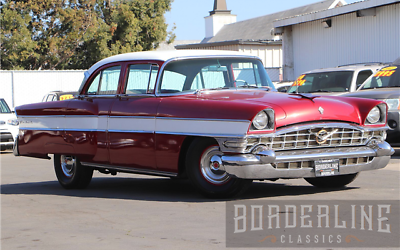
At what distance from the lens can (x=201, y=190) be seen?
7.70 meters

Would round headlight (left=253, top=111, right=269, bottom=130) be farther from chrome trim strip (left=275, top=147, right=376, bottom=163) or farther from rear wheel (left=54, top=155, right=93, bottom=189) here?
rear wheel (left=54, top=155, right=93, bottom=189)

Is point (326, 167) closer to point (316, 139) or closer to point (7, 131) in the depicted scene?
point (316, 139)

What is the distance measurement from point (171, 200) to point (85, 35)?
3267cm

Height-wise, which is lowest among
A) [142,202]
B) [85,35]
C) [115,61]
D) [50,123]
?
[142,202]

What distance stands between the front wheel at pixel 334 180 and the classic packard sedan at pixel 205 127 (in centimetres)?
2

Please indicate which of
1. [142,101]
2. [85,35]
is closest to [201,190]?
[142,101]

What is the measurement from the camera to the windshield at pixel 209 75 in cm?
842

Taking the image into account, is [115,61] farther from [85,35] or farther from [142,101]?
[85,35]

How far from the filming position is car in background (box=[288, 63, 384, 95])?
15.1 metres

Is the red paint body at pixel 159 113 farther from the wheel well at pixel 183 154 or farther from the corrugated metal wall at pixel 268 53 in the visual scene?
the corrugated metal wall at pixel 268 53

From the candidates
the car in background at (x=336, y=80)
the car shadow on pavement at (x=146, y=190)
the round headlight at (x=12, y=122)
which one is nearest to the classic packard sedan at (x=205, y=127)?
the car shadow on pavement at (x=146, y=190)

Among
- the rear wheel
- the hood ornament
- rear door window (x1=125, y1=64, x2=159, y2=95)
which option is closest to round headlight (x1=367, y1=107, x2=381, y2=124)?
the hood ornament

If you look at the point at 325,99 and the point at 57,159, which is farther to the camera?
the point at 57,159

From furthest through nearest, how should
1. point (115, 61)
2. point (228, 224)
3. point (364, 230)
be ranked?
point (115, 61), point (228, 224), point (364, 230)
